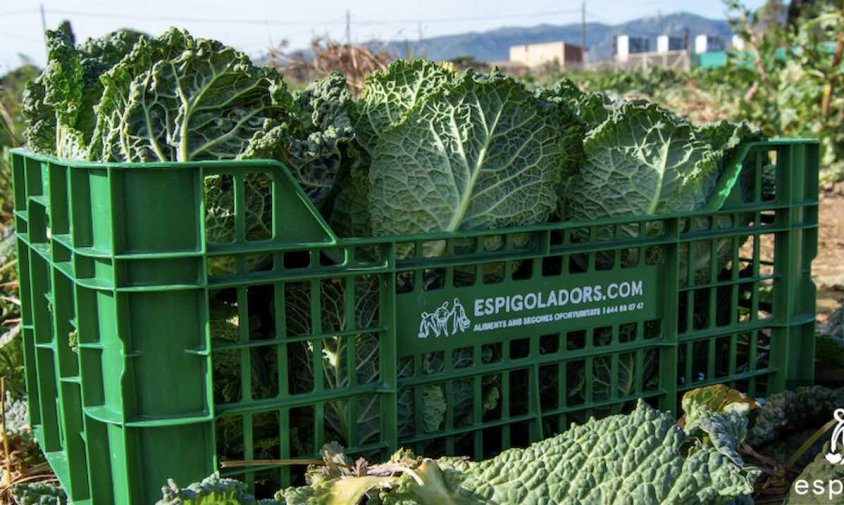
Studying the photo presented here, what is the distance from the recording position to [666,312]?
3123mm

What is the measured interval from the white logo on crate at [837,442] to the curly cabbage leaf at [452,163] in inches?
45.0

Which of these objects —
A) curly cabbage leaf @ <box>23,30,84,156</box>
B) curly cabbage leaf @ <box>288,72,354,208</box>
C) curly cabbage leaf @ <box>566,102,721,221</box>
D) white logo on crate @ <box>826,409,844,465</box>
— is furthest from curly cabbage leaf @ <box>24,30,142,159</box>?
white logo on crate @ <box>826,409,844,465</box>

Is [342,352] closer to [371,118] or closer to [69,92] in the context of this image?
[371,118]

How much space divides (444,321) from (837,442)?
Result: 125 centimetres

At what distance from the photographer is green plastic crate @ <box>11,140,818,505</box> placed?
2.28 meters

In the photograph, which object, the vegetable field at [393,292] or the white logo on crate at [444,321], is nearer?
the vegetable field at [393,292]

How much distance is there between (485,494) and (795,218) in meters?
1.85

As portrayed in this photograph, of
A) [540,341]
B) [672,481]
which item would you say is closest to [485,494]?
[672,481]

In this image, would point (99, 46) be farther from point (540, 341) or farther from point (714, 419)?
point (714, 419)

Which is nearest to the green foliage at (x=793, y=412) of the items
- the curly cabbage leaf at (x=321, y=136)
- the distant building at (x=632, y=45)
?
the curly cabbage leaf at (x=321, y=136)

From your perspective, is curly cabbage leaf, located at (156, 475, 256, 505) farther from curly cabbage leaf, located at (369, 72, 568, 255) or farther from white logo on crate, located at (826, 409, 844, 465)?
white logo on crate, located at (826, 409, 844, 465)

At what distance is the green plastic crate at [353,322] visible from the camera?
228 centimetres

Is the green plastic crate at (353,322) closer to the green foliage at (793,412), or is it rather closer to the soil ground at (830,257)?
the green foliage at (793,412)

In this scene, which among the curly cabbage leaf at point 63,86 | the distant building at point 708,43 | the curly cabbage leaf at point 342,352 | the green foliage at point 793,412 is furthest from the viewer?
the distant building at point 708,43
